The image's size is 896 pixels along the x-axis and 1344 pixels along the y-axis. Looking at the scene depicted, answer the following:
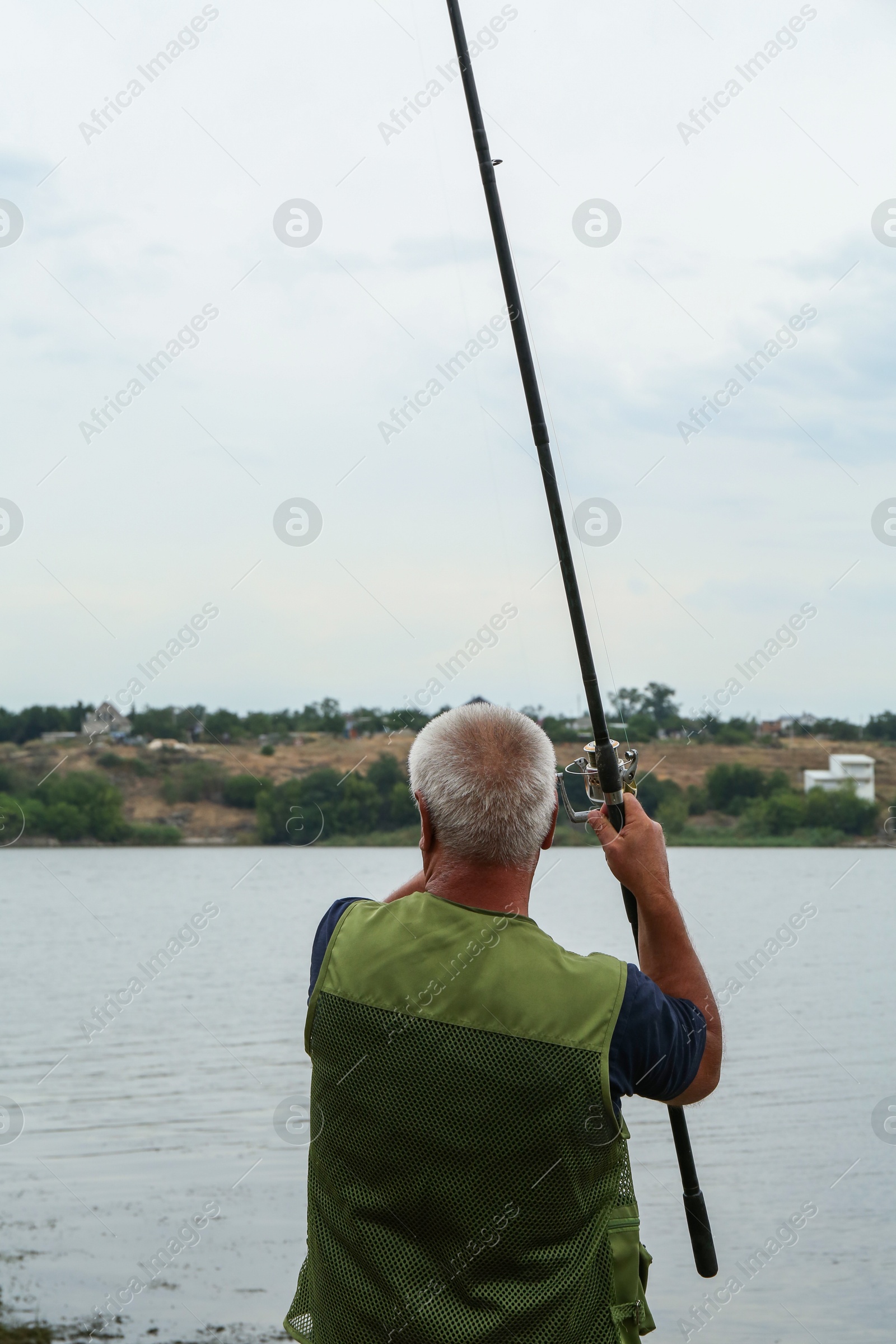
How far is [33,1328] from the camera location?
24.3ft

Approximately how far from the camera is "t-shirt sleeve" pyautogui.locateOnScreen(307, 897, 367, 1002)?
2033 mm

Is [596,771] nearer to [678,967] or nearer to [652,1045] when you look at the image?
[678,967]

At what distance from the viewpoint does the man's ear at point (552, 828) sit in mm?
1981

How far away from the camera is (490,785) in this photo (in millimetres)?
1936

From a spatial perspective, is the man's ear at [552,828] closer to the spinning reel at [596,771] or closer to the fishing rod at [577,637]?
the fishing rod at [577,637]

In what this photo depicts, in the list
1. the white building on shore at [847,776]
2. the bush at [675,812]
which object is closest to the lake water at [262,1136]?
the bush at [675,812]

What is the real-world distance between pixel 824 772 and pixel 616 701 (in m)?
65.4

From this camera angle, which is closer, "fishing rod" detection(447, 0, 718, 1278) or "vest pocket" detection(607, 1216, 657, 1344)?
"vest pocket" detection(607, 1216, 657, 1344)

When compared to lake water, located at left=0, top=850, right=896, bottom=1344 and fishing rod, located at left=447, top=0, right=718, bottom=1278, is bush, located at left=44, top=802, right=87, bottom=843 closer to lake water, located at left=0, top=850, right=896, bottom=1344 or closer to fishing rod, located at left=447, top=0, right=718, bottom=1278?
lake water, located at left=0, top=850, right=896, bottom=1344

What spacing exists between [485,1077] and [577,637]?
1243mm

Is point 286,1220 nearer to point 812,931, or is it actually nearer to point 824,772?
point 812,931

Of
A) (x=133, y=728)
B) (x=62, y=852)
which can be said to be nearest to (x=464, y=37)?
(x=133, y=728)

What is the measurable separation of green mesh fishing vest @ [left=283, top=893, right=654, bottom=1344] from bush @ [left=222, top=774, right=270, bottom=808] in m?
57.6

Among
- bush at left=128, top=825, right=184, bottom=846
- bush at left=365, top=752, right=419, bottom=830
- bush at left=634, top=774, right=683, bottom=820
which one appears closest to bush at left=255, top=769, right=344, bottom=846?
→ bush at left=365, top=752, right=419, bottom=830
